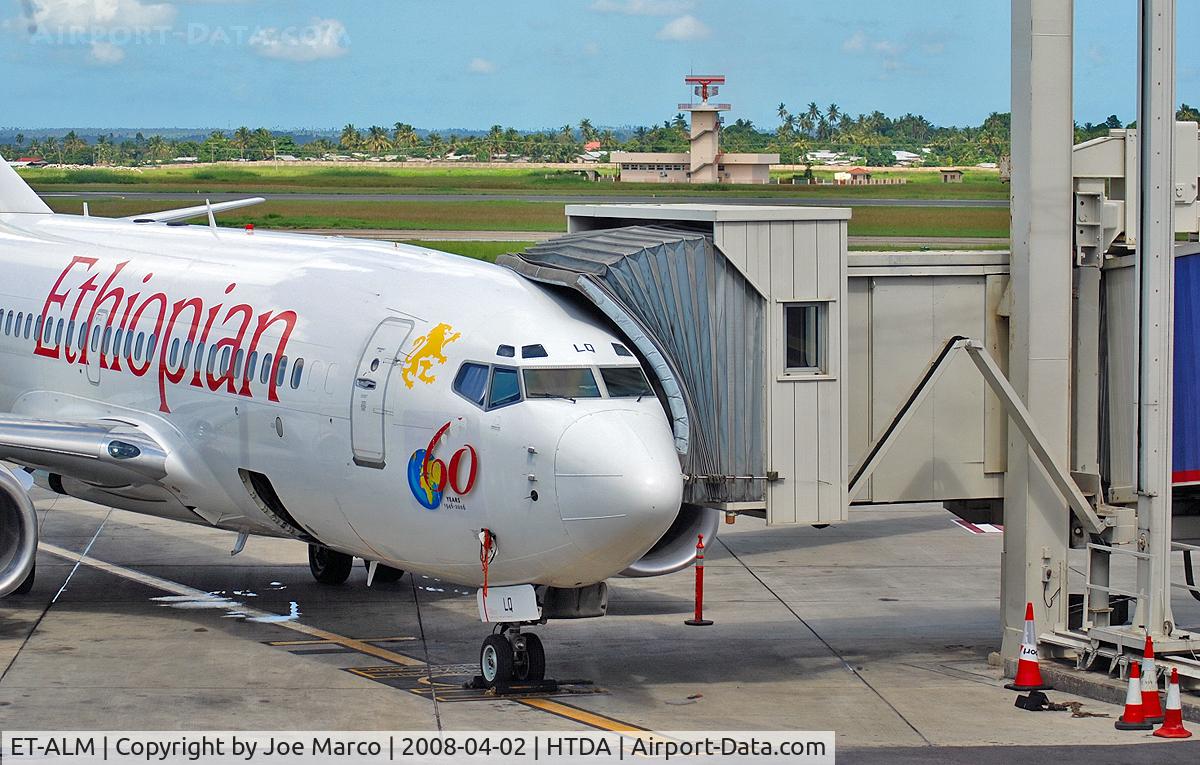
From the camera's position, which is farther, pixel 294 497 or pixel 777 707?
pixel 294 497

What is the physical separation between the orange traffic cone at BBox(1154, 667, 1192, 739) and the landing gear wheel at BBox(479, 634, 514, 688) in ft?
20.2

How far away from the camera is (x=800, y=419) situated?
711 inches

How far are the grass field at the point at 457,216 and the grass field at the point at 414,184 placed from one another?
830 cm

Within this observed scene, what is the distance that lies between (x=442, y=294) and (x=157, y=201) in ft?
242

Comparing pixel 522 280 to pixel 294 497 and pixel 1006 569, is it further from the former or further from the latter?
pixel 1006 569

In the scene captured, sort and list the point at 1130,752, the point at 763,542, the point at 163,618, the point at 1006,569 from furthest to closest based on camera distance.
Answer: the point at 763,542
the point at 163,618
the point at 1006,569
the point at 1130,752

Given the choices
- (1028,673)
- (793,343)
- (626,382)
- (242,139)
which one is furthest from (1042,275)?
(242,139)

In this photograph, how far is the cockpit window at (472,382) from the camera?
17.2 metres

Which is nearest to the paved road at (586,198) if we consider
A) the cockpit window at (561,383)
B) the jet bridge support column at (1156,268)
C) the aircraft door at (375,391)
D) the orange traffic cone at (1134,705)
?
the aircraft door at (375,391)

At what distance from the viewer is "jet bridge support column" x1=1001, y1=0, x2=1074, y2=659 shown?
18844mm

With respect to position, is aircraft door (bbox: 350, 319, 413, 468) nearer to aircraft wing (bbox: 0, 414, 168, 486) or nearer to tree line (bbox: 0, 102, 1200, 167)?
aircraft wing (bbox: 0, 414, 168, 486)

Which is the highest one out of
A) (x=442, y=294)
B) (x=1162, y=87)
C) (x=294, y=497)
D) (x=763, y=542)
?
(x=1162, y=87)

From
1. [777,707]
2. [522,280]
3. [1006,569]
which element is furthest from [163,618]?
[1006,569]

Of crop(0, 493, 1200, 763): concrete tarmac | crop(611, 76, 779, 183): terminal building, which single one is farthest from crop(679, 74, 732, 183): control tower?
crop(0, 493, 1200, 763): concrete tarmac
